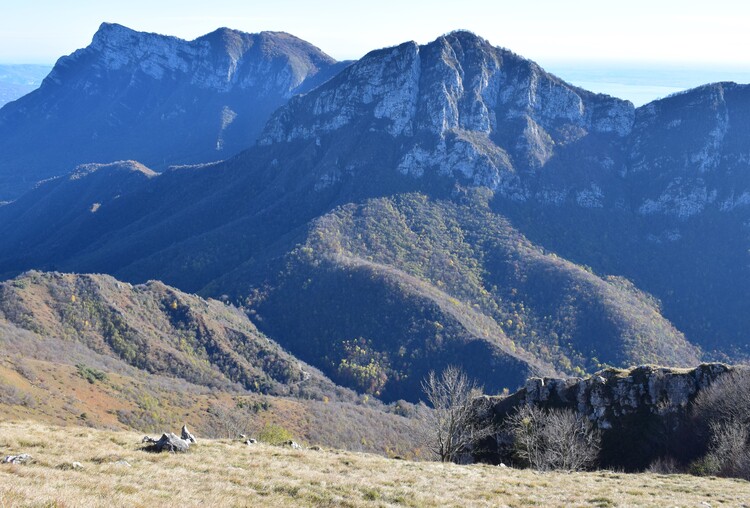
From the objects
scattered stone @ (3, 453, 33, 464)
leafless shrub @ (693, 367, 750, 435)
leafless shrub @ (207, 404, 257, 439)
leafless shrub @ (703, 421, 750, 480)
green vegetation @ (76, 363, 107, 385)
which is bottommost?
leafless shrub @ (207, 404, 257, 439)

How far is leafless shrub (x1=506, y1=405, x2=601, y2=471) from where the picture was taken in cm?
4856

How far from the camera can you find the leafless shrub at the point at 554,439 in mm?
48562

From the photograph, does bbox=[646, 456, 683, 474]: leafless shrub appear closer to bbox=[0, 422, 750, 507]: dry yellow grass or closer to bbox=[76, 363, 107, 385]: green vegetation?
bbox=[0, 422, 750, 507]: dry yellow grass

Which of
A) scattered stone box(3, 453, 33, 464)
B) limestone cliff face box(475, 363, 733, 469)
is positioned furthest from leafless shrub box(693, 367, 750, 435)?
scattered stone box(3, 453, 33, 464)

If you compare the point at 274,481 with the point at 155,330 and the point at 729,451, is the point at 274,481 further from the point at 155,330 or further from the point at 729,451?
the point at 155,330

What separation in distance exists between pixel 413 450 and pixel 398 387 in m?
47.1

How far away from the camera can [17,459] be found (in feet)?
92.6

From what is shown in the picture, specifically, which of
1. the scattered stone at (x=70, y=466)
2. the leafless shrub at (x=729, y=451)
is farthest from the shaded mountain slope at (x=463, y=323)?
the scattered stone at (x=70, y=466)

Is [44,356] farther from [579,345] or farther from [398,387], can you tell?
[579,345]

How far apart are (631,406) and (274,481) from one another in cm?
4320

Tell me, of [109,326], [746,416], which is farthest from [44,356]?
[746,416]

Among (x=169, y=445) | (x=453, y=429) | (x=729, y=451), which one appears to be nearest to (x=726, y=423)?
(x=729, y=451)

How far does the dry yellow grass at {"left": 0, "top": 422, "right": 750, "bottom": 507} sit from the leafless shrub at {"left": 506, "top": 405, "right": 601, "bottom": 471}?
355 inches

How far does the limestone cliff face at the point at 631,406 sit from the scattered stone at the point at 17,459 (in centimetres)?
4209
